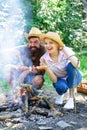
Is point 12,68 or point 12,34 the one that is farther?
point 12,34

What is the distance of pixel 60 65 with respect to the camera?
16.1 feet

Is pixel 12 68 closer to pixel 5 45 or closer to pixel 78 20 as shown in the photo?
pixel 5 45

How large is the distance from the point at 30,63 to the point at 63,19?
22.0ft

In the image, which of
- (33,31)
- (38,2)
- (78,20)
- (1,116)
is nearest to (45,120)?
(1,116)

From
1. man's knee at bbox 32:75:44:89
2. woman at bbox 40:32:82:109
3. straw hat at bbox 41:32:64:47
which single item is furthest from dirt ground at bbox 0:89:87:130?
straw hat at bbox 41:32:64:47

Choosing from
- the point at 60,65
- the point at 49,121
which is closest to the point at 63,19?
the point at 60,65

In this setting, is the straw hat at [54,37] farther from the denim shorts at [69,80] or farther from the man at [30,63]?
the denim shorts at [69,80]

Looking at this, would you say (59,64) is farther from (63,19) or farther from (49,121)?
(63,19)

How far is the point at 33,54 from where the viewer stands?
5074 millimetres

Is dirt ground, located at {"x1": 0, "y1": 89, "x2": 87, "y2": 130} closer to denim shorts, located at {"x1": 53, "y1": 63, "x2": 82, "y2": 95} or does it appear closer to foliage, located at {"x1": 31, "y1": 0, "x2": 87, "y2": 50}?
denim shorts, located at {"x1": 53, "y1": 63, "x2": 82, "y2": 95}

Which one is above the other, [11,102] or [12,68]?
[12,68]

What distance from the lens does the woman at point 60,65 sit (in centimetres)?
482

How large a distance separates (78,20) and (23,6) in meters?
3.18

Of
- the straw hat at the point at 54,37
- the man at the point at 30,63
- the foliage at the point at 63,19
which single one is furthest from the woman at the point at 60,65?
the foliage at the point at 63,19
